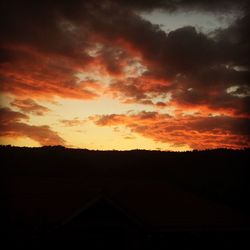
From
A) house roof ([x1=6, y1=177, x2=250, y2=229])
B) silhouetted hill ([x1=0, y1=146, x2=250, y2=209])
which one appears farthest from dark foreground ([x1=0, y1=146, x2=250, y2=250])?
silhouetted hill ([x1=0, y1=146, x2=250, y2=209])

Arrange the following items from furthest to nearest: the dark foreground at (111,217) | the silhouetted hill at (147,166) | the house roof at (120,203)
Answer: the silhouetted hill at (147,166) < the house roof at (120,203) < the dark foreground at (111,217)

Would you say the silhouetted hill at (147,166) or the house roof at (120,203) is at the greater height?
the silhouetted hill at (147,166)

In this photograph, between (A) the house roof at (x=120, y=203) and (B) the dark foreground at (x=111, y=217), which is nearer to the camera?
(B) the dark foreground at (x=111, y=217)

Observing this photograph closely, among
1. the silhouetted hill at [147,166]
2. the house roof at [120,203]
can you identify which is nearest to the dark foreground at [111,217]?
the house roof at [120,203]

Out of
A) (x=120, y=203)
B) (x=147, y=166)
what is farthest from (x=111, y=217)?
(x=147, y=166)

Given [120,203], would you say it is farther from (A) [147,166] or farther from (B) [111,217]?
(A) [147,166]

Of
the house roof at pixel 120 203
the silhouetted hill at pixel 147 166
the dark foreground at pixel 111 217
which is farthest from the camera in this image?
the silhouetted hill at pixel 147 166

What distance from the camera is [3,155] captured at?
31188 mm

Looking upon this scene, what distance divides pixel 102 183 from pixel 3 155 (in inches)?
459

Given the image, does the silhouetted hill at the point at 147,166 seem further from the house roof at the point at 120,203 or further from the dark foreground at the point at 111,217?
the house roof at the point at 120,203

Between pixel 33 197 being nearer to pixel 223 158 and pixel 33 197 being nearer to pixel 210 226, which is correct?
pixel 210 226

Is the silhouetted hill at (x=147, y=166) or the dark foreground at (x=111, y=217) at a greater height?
the silhouetted hill at (x=147, y=166)

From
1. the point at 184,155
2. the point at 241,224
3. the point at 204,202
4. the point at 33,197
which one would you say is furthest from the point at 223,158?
the point at 33,197

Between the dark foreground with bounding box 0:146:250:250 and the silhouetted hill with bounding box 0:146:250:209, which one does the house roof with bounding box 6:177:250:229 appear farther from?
the silhouetted hill with bounding box 0:146:250:209
